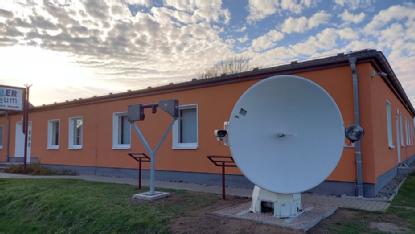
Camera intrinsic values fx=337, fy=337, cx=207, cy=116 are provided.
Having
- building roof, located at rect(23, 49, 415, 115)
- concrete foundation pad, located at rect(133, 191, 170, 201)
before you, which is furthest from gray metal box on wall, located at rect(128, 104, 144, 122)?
building roof, located at rect(23, 49, 415, 115)

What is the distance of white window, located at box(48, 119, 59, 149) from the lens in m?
15.5

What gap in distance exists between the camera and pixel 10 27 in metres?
9.96

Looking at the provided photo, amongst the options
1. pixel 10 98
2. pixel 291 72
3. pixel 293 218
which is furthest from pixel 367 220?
pixel 10 98

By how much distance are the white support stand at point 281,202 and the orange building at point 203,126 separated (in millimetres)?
2569

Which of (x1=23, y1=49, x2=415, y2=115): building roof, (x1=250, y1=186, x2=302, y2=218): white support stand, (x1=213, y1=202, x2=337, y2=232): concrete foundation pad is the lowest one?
(x1=213, y1=202, x2=337, y2=232): concrete foundation pad

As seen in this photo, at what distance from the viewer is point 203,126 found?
995 cm

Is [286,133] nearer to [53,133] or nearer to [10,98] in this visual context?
[53,133]

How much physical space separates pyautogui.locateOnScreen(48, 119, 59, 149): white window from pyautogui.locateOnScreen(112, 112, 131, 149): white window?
14.9 feet

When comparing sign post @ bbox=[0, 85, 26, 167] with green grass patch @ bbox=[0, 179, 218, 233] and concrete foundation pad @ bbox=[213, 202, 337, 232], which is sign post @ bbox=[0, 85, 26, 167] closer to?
green grass patch @ bbox=[0, 179, 218, 233]

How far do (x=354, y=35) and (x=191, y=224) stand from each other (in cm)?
776

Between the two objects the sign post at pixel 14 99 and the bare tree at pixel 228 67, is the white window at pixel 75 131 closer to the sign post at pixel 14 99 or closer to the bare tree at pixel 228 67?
the sign post at pixel 14 99

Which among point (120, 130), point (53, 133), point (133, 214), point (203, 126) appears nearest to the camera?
point (133, 214)

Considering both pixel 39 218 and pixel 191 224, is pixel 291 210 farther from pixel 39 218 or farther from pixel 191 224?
pixel 39 218

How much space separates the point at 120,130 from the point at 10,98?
253 inches
